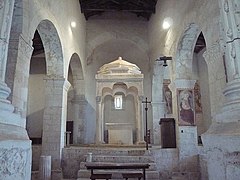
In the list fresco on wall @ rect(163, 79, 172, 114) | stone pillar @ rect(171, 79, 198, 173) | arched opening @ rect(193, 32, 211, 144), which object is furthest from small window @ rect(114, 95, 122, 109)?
stone pillar @ rect(171, 79, 198, 173)

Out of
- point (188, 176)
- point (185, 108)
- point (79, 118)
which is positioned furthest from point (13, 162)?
point (79, 118)

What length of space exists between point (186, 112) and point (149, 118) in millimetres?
5029

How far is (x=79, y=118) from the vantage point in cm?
1105

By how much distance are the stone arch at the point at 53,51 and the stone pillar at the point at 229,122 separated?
512cm

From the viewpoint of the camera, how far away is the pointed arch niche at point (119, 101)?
10.3m

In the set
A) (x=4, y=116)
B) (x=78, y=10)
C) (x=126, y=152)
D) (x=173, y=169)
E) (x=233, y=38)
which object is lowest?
(x=173, y=169)

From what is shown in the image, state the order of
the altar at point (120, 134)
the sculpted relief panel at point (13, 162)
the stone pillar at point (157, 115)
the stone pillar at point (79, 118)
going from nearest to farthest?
1. the sculpted relief panel at point (13, 162)
2. the altar at point (120, 134)
3. the stone pillar at point (157, 115)
4. the stone pillar at point (79, 118)

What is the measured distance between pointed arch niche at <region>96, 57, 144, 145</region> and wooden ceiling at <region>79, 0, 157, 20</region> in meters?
2.33

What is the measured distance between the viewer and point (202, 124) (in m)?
11.5

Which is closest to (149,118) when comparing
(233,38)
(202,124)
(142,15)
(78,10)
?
(202,124)

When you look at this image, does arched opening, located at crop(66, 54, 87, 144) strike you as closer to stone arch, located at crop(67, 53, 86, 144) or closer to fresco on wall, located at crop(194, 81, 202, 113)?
stone arch, located at crop(67, 53, 86, 144)

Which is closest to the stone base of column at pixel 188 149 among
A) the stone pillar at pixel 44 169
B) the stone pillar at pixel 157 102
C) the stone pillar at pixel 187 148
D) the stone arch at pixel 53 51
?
the stone pillar at pixel 187 148

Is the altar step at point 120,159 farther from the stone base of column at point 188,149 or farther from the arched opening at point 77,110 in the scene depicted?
the arched opening at point 77,110

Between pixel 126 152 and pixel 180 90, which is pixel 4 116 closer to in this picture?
pixel 126 152
